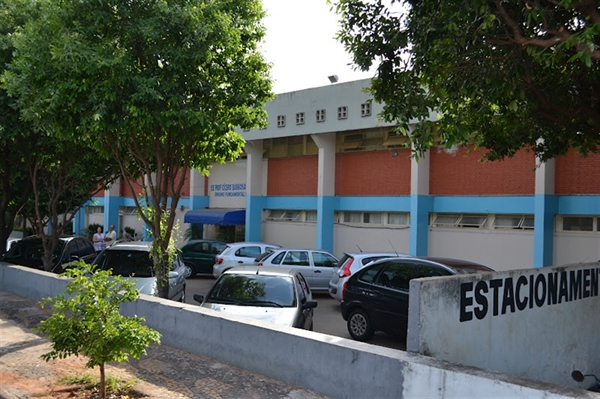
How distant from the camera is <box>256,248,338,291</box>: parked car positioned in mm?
17266

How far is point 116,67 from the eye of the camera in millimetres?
10188

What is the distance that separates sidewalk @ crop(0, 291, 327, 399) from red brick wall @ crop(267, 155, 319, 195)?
17055 mm

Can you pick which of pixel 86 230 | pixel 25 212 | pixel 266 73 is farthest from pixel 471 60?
pixel 86 230

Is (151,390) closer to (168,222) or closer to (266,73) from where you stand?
(168,222)

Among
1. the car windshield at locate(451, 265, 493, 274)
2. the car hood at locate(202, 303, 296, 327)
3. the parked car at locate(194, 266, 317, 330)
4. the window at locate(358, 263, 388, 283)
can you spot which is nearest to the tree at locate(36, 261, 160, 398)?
the car hood at locate(202, 303, 296, 327)

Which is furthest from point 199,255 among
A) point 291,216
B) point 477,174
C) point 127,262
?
point 477,174

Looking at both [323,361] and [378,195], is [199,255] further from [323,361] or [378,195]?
[323,361]

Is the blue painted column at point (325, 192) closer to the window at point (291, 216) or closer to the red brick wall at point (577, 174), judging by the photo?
the window at point (291, 216)

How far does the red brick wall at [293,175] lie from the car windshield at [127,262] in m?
13.1

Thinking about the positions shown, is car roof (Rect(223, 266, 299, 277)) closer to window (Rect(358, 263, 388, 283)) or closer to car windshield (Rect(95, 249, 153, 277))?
window (Rect(358, 263, 388, 283))

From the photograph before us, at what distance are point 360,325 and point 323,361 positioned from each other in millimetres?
4336

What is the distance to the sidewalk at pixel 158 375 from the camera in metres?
6.92

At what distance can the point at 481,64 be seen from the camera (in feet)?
31.0

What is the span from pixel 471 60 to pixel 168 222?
6.21m
